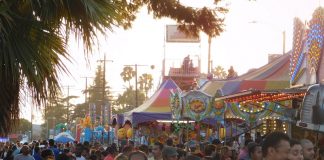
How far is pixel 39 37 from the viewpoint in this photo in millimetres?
9617

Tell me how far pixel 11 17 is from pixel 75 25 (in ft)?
3.05

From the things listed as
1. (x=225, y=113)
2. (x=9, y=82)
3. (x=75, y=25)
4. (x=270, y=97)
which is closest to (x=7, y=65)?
(x=9, y=82)

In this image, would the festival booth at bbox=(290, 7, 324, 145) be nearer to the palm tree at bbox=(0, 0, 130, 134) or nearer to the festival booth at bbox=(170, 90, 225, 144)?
the palm tree at bbox=(0, 0, 130, 134)

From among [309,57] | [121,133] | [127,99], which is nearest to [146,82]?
[127,99]

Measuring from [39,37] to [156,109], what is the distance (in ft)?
77.9

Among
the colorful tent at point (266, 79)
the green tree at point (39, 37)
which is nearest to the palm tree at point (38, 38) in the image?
the green tree at point (39, 37)

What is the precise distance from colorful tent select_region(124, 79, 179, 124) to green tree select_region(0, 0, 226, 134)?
70.2 ft

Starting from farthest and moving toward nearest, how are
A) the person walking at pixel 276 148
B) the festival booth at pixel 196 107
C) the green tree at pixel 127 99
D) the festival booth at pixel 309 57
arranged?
the green tree at pixel 127 99 → the festival booth at pixel 196 107 → the festival booth at pixel 309 57 → the person walking at pixel 276 148

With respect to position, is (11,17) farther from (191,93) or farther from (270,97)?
(191,93)

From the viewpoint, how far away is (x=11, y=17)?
365 inches

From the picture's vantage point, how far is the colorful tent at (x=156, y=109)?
31.6 m

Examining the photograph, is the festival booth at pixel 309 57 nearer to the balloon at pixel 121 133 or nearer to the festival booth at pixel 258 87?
the festival booth at pixel 258 87

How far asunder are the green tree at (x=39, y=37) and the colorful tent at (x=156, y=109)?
21.4 metres

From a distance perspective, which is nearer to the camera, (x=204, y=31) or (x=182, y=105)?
(x=204, y=31)
